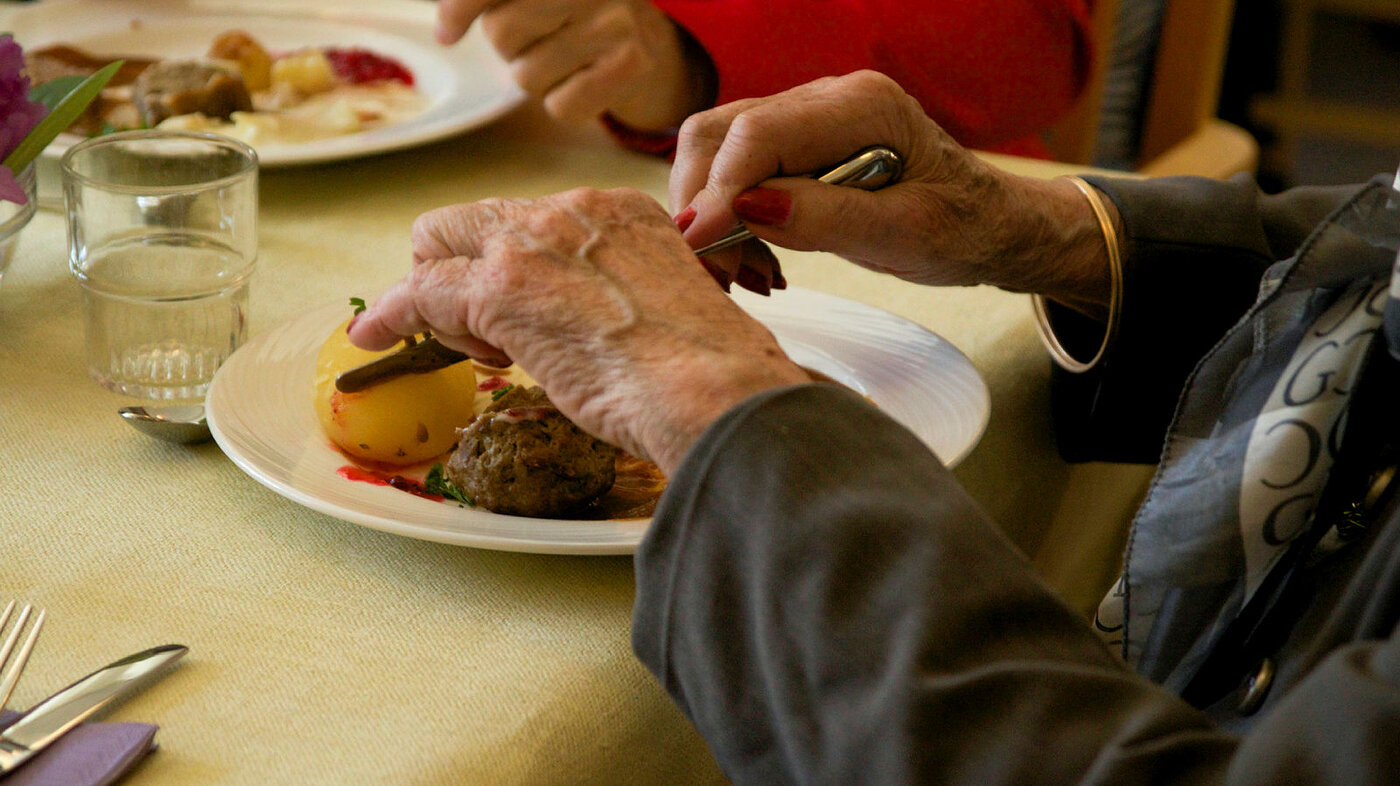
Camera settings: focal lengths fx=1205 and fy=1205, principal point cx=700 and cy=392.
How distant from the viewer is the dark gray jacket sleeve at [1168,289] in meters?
0.84

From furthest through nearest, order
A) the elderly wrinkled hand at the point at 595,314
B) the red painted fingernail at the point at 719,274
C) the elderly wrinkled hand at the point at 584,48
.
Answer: the elderly wrinkled hand at the point at 584,48
the red painted fingernail at the point at 719,274
the elderly wrinkled hand at the point at 595,314

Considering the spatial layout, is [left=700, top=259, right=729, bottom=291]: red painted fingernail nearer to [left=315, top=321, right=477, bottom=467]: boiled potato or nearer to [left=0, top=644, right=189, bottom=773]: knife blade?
[left=315, top=321, right=477, bottom=467]: boiled potato

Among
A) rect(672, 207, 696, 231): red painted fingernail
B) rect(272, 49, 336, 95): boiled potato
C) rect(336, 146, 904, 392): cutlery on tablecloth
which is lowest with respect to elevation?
rect(272, 49, 336, 95): boiled potato

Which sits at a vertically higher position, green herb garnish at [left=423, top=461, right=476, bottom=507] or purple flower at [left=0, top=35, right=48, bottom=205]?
purple flower at [left=0, top=35, right=48, bottom=205]

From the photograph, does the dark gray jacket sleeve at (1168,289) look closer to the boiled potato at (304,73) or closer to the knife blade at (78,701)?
the knife blade at (78,701)

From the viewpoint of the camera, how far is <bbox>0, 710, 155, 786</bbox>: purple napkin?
44 cm

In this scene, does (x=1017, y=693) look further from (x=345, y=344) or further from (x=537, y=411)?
(x=345, y=344)

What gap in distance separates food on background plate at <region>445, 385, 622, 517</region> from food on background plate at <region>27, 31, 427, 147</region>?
0.58 m

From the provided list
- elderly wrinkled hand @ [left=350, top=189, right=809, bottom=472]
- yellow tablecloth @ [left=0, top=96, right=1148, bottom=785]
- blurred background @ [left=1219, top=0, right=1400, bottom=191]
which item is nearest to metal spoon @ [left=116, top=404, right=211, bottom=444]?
yellow tablecloth @ [left=0, top=96, right=1148, bottom=785]

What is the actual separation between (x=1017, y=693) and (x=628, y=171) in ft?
2.94

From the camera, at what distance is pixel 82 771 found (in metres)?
0.45

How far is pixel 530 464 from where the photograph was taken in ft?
2.06

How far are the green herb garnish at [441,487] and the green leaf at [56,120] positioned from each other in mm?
390

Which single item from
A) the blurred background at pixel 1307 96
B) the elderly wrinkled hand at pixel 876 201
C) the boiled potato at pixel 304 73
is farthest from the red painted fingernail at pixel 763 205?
the blurred background at pixel 1307 96
